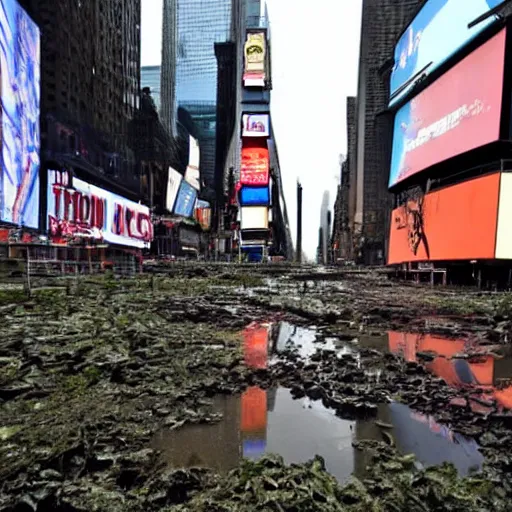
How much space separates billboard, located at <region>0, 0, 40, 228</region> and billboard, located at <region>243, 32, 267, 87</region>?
77683 mm

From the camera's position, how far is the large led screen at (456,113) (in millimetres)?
22688

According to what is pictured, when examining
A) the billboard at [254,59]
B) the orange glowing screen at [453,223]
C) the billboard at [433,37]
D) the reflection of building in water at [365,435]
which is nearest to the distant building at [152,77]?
the billboard at [254,59]

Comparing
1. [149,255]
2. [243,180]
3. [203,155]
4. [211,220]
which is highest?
[203,155]

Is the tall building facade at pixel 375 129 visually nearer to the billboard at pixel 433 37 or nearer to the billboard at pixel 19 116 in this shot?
the billboard at pixel 433 37

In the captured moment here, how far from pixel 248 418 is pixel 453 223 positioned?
24754mm

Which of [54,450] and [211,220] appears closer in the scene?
[54,450]

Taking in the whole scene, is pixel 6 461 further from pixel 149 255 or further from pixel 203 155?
pixel 203 155

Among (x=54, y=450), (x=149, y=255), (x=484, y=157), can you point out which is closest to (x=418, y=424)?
(x=54, y=450)

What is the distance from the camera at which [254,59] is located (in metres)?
102

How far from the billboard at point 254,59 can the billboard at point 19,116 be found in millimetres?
77683

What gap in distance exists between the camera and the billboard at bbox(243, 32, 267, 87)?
99.2 metres

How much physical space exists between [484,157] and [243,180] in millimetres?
66009

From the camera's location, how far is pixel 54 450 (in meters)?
3.27

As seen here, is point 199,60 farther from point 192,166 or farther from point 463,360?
point 463,360
